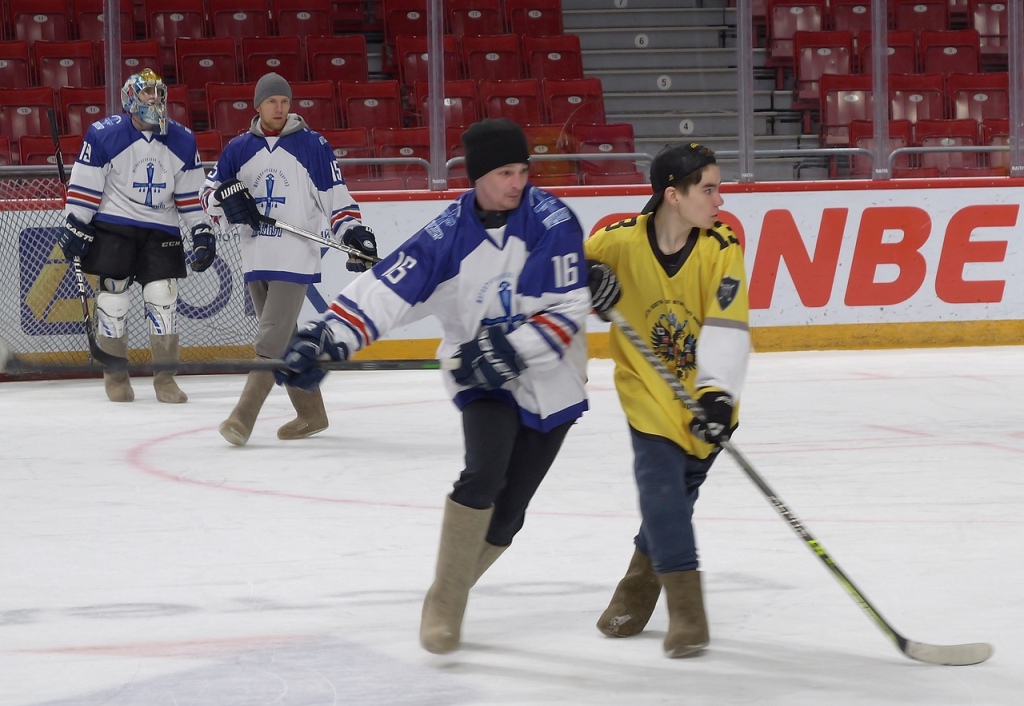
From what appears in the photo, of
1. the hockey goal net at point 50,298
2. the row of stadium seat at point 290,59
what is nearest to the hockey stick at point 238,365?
the hockey goal net at point 50,298

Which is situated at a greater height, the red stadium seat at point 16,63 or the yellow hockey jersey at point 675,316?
the red stadium seat at point 16,63

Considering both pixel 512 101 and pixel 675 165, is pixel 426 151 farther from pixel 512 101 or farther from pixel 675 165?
pixel 675 165

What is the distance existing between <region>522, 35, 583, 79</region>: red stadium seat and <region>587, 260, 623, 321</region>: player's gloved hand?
591cm

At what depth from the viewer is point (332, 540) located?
3.61m

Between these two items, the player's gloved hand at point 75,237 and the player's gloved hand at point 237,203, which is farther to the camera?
the player's gloved hand at point 75,237

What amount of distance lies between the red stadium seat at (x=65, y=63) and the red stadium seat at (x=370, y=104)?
1452 mm

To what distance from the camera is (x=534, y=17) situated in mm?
8953

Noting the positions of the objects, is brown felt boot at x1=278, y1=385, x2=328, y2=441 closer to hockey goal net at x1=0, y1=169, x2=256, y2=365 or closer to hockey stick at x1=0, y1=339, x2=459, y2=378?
hockey goal net at x1=0, y1=169, x2=256, y2=365

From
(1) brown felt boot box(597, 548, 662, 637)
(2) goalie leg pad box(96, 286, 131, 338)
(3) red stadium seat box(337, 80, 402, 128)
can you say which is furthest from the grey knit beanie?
(1) brown felt boot box(597, 548, 662, 637)

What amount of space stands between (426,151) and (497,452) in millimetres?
5171

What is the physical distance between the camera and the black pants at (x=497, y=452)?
259 cm

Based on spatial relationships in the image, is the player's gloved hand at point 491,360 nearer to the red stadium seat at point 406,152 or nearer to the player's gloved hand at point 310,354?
the player's gloved hand at point 310,354

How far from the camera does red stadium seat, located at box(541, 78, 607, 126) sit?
26.0ft

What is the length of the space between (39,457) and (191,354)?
2.29 metres
